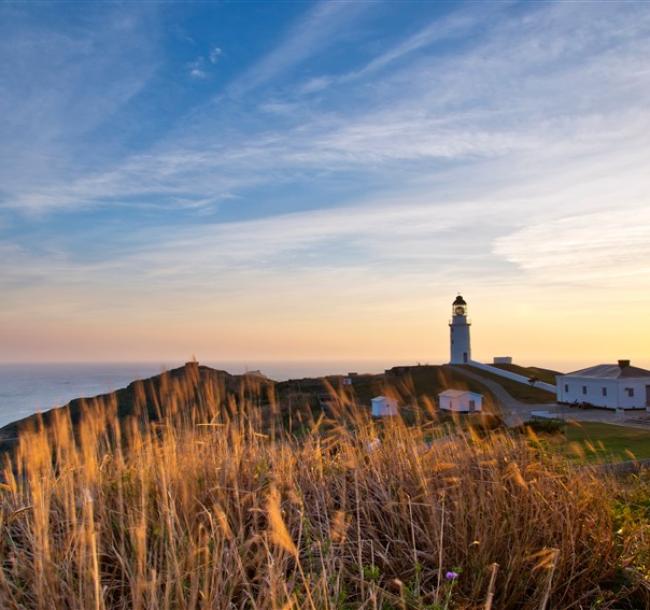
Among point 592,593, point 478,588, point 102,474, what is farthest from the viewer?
point 102,474

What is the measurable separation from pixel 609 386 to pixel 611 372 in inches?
39.9

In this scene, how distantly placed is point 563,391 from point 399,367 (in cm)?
2259

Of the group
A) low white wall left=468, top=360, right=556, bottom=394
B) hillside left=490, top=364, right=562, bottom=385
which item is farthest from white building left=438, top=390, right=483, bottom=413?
hillside left=490, top=364, right=562, bottom=385

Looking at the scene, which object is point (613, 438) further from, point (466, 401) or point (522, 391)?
point (522, 391)

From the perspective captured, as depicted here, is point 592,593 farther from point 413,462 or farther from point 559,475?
point 413,462

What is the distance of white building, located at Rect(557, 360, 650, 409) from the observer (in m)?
36.1

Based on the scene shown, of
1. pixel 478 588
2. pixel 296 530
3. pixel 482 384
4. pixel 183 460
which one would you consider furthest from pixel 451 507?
pixel 482 384

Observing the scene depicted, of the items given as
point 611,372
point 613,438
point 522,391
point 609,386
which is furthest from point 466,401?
point 613,438

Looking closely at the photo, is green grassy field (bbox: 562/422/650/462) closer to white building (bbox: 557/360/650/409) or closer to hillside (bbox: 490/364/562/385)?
white building (bbox: 557/360/650/409)

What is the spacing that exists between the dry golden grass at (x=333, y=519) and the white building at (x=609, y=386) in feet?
113

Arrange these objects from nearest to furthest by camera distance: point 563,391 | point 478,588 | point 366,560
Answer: point 478,588
point 366,560
point 563,391

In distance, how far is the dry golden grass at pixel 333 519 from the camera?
3267 millimetres

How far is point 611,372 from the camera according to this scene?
3744 cm

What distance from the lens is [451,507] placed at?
421cm
